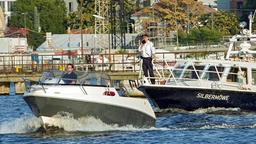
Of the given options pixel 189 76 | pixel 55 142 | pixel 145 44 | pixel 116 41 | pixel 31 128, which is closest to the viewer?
pixel 55 142

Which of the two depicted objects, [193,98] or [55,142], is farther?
[193,98]

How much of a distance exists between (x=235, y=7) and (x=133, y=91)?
146 metres

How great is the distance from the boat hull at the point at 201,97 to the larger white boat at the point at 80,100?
10760 mm

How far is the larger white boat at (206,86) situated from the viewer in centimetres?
4988

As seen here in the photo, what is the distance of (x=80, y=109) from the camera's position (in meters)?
38.2

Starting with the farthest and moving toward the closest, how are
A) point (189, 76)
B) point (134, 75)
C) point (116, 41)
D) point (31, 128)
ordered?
point (116, 41)
point (134, 75)
point (189, 76)
point (31, 128)

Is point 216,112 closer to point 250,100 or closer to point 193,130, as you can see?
point 250,100

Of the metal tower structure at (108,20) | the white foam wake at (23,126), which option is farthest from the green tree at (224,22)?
the white foam wake at (23,126)

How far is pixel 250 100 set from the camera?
49.8 metres

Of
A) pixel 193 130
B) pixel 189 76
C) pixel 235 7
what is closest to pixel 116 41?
pixel 235 7

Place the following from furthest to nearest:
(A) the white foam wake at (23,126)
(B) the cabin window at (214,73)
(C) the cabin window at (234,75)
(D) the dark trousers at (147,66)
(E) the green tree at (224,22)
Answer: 1. (E) the green tree at (224,22)
2. (C) the cabin window at (234,75)
3. (B) the cabin window at (214,73)
4. (D) the dark trousers at (147,66)
5. (A) the white foam wake at (23,126)

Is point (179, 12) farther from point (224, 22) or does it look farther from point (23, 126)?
point (23, 126)

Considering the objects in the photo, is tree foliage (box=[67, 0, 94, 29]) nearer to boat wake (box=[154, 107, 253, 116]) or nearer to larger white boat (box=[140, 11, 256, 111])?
larger white boat (box=[140, 11, 256, 111])

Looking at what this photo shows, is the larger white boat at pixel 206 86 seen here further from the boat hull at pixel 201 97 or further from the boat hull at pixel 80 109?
the boat hull at pixel 80 109
